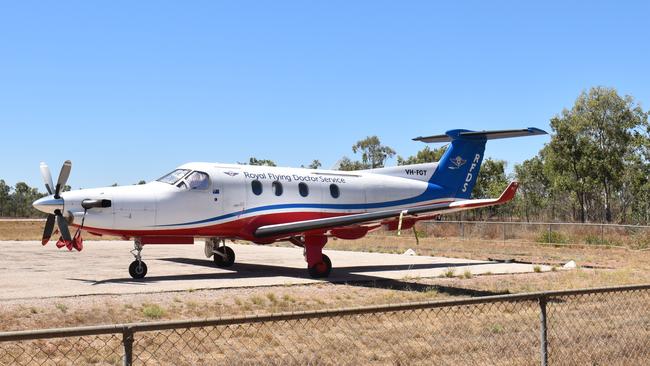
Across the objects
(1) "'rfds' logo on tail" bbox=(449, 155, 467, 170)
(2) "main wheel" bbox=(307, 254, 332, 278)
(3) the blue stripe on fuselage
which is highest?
(1) "'rfds' logo on tail" bbox=(449, 155, 467, 170)

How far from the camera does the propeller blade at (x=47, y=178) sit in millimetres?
18906

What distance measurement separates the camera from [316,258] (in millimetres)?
19984

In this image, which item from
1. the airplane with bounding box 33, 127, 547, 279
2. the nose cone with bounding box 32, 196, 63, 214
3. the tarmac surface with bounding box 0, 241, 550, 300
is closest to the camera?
the tarmac surface with bounding box 0, 241, 550, 300

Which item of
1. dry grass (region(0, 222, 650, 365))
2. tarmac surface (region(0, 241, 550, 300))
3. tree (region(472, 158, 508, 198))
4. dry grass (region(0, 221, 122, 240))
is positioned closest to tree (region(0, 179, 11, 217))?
dry grass (region(0, 221, 122, 240))

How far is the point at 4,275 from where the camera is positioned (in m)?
18.8

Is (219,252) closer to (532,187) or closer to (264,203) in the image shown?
(264,203)

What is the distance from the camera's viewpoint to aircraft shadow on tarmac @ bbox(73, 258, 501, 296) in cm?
1721

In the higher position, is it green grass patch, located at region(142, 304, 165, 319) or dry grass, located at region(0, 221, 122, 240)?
green grass patch, located at region(142, 304, 165, 319)

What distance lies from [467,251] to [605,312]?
725 inches

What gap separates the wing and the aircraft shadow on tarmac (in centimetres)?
142

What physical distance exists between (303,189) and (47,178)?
310 inches

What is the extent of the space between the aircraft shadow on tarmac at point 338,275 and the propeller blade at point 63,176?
8.18 ft

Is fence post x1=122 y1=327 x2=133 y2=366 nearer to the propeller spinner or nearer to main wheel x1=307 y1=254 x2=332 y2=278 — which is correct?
the propeller spinner

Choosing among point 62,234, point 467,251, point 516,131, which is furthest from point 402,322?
point 467,251
